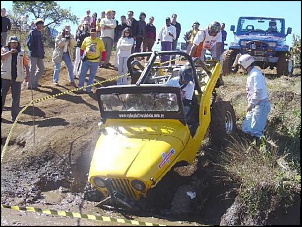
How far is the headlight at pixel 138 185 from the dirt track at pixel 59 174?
1.39 feet

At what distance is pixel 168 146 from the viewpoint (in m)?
7.25

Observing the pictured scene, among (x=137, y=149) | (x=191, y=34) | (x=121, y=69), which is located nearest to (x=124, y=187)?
(x=137, y=149)

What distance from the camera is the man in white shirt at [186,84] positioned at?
7.96m

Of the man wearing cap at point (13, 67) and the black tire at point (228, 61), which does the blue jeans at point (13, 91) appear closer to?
the man wearing cap at point (13, 67)

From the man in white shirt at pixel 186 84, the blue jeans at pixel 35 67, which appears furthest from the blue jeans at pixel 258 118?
the blue jeans at pixel 35 67

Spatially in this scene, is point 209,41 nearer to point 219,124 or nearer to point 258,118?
point 219,124

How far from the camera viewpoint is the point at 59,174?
869cm

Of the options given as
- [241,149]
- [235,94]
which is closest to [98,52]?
[235,94]

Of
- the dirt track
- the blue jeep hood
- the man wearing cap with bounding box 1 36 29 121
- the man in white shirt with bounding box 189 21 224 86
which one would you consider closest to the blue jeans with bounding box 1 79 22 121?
the man wearing cap with bounding box 1 36 29 121

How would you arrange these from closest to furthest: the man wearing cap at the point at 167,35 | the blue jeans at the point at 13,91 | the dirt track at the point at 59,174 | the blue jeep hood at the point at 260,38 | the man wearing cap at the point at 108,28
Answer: the dirt track at the point at 59,174, the blue jeans at the point at 13,91, the man wearing cap at the point at 108,28, the man wearing cap at the point at 167,35, the blue jeep hood at the point at 260,38

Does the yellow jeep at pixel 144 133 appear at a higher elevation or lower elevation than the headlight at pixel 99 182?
higher

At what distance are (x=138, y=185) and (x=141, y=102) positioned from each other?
1.54m

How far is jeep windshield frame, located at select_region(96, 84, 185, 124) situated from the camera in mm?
7602

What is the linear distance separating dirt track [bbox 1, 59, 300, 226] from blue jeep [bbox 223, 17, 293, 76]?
3.58m
